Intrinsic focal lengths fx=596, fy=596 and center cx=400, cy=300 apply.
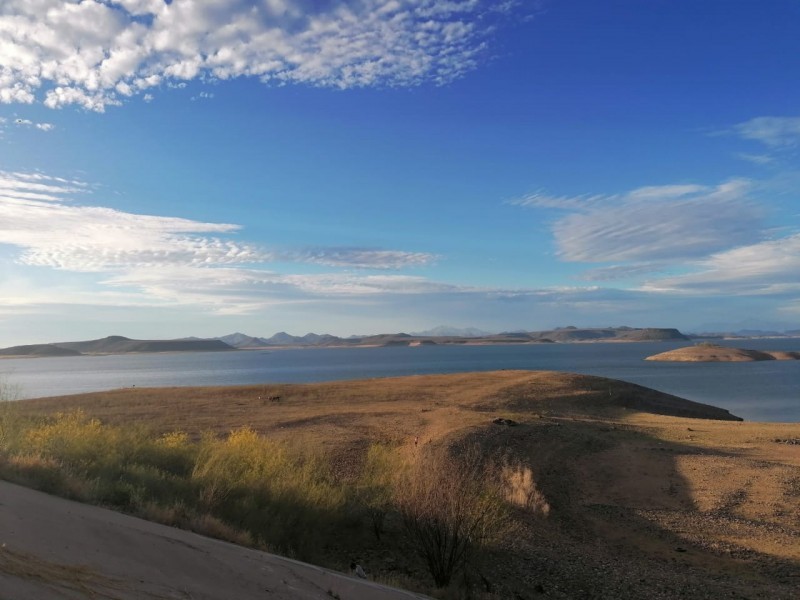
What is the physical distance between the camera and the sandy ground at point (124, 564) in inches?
206

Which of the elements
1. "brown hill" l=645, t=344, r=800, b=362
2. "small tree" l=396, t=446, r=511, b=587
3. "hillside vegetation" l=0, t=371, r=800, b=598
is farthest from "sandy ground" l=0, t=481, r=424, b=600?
"brown hill" l=645, t=344, r=800, b=362

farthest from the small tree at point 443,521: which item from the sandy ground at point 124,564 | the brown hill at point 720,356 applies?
the brown hill at point 720,356

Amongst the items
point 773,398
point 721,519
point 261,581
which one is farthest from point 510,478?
point 773,398

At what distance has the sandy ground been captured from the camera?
523cm

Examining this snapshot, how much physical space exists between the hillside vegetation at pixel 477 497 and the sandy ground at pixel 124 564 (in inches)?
57.4

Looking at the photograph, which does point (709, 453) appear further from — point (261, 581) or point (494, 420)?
point (261, 581)

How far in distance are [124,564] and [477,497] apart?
22.7 ft

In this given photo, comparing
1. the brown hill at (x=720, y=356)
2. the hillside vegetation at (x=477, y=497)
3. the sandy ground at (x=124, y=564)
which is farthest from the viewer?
the brown hill at (x=720, y=356)

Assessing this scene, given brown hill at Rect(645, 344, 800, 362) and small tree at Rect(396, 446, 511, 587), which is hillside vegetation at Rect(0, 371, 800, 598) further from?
brown hill at Rect(645, 344, 800, 362)

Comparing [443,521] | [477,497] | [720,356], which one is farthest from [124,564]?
[720,356]

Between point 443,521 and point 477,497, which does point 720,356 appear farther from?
point 443,521

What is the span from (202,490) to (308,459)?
4.32m

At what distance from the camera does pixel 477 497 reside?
38.2ft

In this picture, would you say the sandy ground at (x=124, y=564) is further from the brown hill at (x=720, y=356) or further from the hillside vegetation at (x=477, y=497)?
the brown hill at (x=720, y=356)
